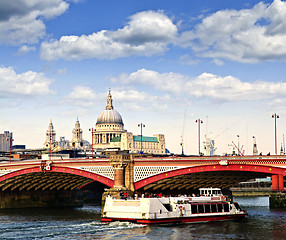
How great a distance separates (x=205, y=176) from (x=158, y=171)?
9096mm

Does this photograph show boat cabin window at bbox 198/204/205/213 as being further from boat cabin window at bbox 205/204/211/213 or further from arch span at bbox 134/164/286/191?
arch span at bbox 134/164/286/191

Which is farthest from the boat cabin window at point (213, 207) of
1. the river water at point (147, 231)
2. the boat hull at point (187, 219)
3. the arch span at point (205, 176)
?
the arch span at point (205, 176)

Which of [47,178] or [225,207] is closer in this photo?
[225,207]

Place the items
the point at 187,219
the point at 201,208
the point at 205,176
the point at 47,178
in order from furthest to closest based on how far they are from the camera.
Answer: the point at 47,178 < the point at 205,176 < the point at 201,208 < the point at 187,219

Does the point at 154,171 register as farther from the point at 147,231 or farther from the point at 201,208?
the point at 147,231

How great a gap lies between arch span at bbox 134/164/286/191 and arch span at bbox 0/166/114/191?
34.9 ft

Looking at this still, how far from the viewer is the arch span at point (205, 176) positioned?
92.0m

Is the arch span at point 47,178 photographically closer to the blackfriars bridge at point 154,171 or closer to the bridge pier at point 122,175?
the blackfriars bridge at point 154,171

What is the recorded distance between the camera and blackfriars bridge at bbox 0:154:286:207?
304ft

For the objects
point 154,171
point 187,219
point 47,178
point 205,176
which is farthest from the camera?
point 47,178

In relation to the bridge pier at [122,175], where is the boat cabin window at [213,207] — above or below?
below

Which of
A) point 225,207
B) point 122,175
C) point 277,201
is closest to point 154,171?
point 122,175

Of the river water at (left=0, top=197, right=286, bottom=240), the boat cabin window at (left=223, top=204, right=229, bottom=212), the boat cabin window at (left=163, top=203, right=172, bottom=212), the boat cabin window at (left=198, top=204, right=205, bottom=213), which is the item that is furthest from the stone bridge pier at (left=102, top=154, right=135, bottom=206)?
the boat cabin window at (left=223, top=204, right=229, bottom=212)

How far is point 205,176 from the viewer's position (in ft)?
338
